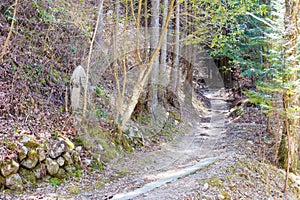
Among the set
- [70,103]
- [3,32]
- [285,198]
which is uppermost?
[3,32]

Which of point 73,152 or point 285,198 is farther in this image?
point 285,198

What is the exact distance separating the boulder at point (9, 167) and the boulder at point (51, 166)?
26.3 inches

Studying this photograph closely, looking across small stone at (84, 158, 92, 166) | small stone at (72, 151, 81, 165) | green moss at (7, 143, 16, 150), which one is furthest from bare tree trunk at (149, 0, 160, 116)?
green moss at (7, 143, 16, 150)

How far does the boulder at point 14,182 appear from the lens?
17.7 ft

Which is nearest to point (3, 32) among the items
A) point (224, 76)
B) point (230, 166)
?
point (230, 166)

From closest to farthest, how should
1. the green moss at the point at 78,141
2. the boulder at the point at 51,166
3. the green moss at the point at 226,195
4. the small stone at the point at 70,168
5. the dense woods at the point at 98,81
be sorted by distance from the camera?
the green moss at the point at 226,195
the boulder at the point at 51,166
the small stone at the point at 70,168
the dense woods at the point at 98,81
the green moss at the point at 78,141

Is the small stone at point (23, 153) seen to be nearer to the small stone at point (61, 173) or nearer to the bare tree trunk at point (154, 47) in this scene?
the small stone at point (61, 173)

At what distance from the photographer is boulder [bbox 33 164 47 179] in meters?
5.93

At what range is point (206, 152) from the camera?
10.3 meters

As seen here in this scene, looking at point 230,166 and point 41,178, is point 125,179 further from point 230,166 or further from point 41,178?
point 230,166

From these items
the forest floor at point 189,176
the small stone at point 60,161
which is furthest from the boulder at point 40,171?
the small stone at point 60,161

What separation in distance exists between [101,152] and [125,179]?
1.18 m

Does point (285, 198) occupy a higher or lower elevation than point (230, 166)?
lower

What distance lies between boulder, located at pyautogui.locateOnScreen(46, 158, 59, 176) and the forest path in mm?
894
